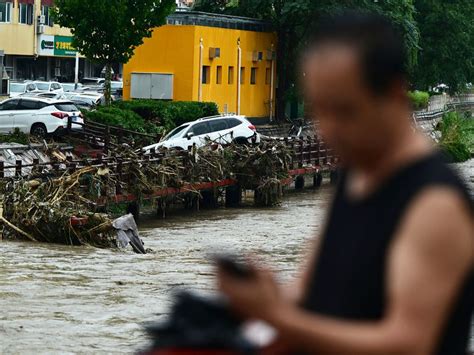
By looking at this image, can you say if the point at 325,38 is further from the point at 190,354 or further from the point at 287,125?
the point at 287,125

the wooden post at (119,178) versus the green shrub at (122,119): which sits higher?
the green shrub at (122,119)

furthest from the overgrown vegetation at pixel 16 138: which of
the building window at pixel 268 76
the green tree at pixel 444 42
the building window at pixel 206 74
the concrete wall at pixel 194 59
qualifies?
the green tree at pixel 444 42

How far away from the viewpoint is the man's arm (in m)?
2.71

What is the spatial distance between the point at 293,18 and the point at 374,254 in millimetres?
52561

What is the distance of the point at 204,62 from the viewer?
50750 millimetres

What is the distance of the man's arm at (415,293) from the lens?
2707 mm

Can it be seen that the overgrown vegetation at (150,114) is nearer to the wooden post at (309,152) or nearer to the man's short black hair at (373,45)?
the wooden post at (309,152)

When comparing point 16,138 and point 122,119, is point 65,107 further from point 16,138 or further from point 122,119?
point 16,138

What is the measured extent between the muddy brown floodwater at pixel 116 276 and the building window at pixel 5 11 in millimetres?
42657

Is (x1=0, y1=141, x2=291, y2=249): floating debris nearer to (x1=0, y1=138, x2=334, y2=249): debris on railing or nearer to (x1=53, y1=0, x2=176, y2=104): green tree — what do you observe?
(x1=0, y1=138, x2=334, y2=249): debris on railing

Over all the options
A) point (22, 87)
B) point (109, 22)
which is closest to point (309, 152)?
point (109, 22)

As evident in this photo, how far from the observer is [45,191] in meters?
25.3

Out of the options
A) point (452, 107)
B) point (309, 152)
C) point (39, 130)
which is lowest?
point (452, 107)

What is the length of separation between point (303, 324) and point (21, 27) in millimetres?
73849
